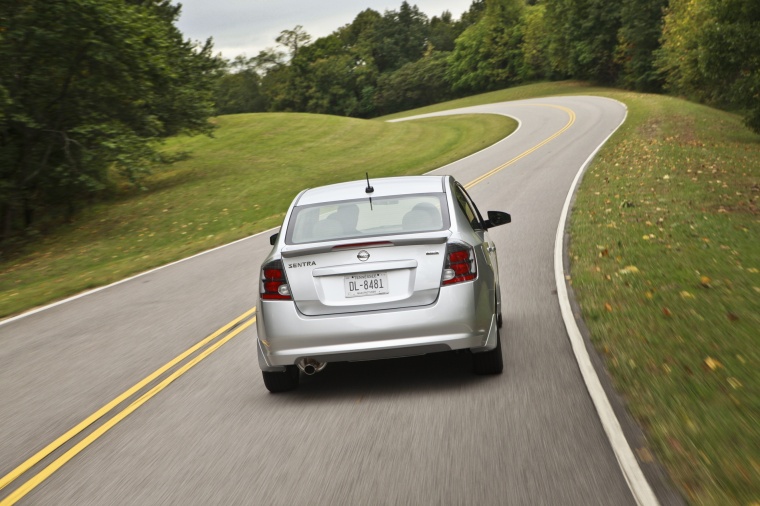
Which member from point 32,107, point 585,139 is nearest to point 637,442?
point 32,107

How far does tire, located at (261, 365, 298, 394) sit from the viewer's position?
6469mm

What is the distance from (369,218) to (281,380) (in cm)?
157

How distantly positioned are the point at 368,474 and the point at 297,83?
102985 mm

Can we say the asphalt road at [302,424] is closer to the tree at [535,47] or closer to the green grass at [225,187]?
the green grass at [225,187]

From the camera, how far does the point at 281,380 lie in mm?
6500

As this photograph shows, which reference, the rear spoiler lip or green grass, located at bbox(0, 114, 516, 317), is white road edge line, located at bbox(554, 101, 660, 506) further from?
green grass, located at bbox(0, 114, 516, 317)

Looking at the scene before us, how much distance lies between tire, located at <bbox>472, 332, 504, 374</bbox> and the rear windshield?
1.05 metres

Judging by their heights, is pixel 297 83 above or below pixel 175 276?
below

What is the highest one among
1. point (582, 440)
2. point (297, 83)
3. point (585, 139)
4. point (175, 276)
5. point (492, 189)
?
point (582, 440)

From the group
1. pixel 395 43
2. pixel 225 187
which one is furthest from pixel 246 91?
pixel 225 187

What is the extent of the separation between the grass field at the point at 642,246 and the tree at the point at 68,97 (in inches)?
80.5

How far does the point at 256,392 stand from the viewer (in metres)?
6.67

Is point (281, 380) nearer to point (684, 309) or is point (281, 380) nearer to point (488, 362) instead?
point (488, 362)

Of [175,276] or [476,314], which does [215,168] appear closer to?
[175,276]
